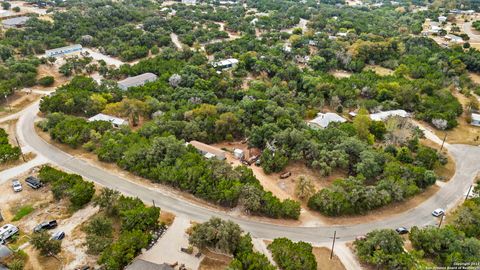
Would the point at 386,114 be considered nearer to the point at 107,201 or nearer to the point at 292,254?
the point at 292,254

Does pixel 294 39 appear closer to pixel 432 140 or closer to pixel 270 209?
pixel 432 140

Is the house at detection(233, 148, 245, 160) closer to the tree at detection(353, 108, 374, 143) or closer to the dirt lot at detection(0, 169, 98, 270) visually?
the tree at detection(353, 108, 374, 143)

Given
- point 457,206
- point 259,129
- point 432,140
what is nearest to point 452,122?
point 432,140

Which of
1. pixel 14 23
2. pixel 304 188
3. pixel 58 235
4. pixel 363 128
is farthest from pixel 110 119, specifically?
pixel 14 23

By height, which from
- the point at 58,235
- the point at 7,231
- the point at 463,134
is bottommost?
the point at 463,134

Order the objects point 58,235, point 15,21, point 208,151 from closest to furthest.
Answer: point 58,235, point 208,151, point 15,21

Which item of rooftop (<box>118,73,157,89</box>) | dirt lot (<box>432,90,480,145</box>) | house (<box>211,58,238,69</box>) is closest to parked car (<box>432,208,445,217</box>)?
dirt lot (<box>432,90,480,145</box>)
